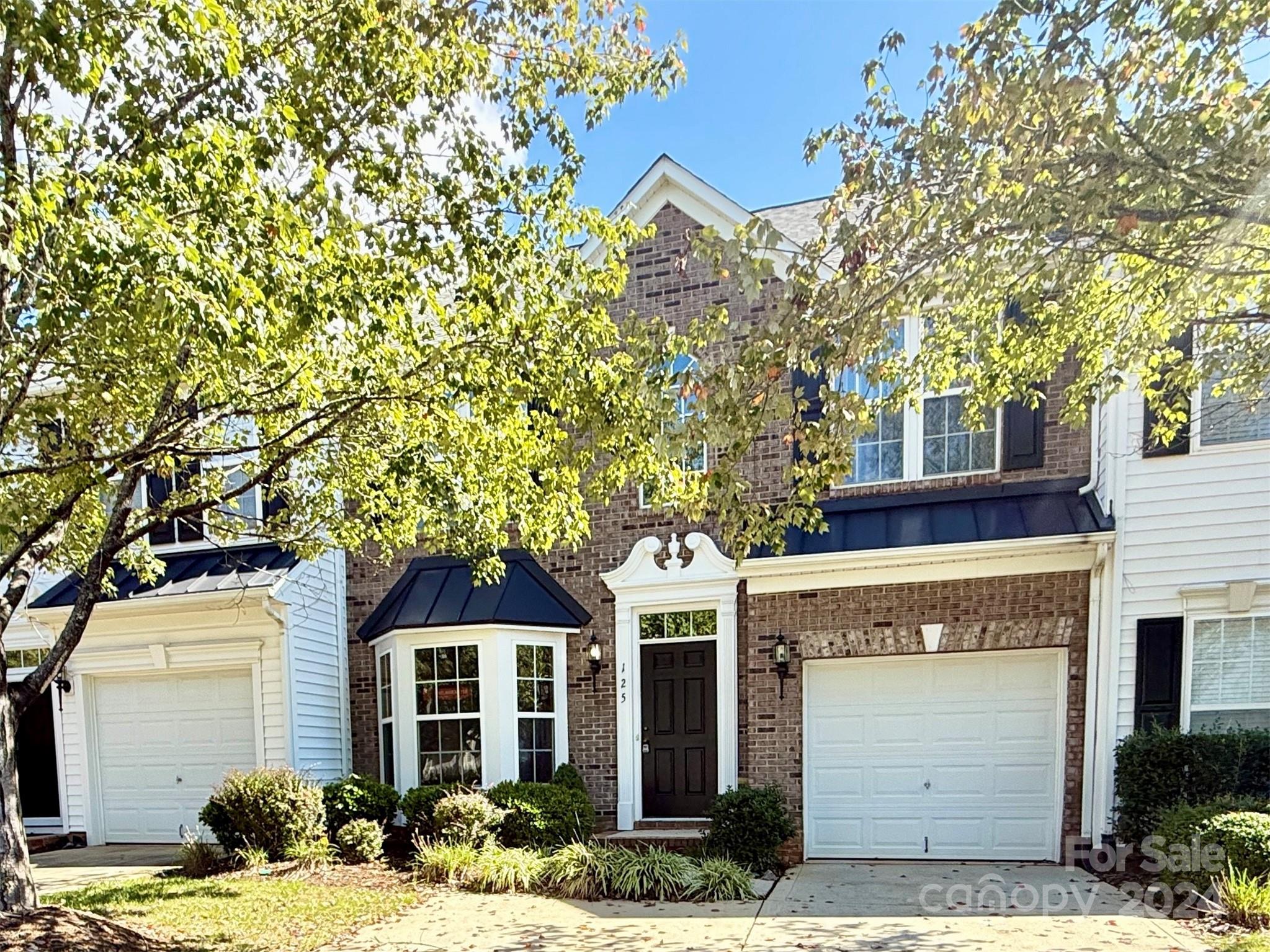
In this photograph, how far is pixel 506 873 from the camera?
7.39m

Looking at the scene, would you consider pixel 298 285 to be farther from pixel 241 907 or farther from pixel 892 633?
pixel 892 633

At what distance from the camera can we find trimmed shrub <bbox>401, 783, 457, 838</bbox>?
8.54 meters

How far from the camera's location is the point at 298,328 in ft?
15.1

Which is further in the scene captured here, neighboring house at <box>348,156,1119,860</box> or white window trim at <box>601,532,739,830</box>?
white window trim at <box>601,532,739,830</box>

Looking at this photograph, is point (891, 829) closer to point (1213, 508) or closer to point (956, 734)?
point (956, 734)

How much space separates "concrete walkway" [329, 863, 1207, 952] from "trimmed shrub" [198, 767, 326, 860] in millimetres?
2065

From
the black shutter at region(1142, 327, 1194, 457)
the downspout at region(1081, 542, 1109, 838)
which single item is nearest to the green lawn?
the downspout at region(1081, 542, 1109, 838)

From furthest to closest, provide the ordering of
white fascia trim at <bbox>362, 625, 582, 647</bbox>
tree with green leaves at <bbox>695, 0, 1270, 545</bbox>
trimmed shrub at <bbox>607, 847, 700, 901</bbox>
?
white fascia trim at <bbox>362, 625, 582, 647</bbox>
trimmed shrub at <bbox>607, 847, 700, 901</bbox>
tree with green leaves at <bbox>695, 0, 1270, 545</bbox>

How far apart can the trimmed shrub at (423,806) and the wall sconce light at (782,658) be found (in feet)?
12.9

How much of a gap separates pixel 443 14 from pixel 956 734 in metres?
8.33

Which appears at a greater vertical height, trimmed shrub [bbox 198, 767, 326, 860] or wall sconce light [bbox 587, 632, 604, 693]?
wall sconce light [bbox 587, 632, 604, 693]

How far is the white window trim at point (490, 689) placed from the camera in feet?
29.9

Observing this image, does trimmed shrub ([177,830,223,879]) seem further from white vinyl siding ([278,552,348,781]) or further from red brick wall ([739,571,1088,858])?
red brick wall ([739,571,1088,858])

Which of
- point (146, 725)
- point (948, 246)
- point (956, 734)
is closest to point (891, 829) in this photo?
point (956, 734)
